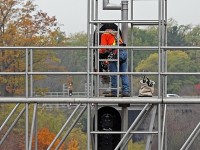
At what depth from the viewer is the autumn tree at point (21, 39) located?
31.7 m

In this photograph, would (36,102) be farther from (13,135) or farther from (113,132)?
(13,135)

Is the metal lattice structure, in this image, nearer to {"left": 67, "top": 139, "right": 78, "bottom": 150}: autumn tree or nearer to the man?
the man

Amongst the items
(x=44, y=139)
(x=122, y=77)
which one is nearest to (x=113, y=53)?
(x=122, y=77)

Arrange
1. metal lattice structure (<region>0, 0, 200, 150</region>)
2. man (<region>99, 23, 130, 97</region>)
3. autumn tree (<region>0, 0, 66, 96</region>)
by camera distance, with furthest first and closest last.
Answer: autumn tree (<region>0, 0, 66, 96</region>), man (<region>99, 23, 130, 97</region>), metal lattice structure (<region>0, 0, 200, 150</region>)

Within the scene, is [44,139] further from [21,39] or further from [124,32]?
[124,32]

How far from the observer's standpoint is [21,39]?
1309 inches

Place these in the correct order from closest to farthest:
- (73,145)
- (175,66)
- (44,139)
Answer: (44,139), (73,145), (175,66)

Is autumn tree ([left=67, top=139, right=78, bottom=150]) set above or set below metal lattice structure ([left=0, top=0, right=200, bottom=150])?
below

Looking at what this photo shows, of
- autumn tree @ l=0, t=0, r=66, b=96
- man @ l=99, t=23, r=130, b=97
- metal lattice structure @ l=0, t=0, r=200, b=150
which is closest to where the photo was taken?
metal lattice structure @ l=0, t=0, r=200, b=150

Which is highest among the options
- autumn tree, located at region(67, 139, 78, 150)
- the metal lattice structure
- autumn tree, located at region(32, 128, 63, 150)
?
the metal lattice structure

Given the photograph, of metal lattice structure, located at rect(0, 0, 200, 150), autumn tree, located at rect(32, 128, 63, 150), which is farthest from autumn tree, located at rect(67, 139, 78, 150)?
metal lattice structure, located at rect(0, 0, 200, 150)

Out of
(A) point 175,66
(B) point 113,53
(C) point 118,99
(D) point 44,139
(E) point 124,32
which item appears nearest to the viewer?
(C) point 118,99

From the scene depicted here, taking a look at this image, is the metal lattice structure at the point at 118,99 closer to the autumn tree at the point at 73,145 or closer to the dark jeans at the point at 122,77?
the dark jeans at the point at 122,77

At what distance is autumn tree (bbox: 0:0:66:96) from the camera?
31656mm
